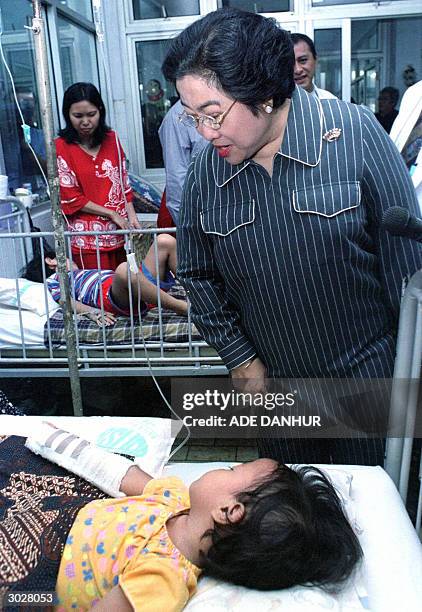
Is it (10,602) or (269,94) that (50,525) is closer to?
(10,602)

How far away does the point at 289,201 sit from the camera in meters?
1.39

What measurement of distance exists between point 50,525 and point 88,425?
1.73ft

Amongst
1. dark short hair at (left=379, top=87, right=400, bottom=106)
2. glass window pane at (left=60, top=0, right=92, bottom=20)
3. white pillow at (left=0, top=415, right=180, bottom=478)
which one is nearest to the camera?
white pillow at (left=0, top=415, right=180, bottom=478)

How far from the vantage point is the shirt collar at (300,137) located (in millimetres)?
1376

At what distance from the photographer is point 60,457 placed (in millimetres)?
1604

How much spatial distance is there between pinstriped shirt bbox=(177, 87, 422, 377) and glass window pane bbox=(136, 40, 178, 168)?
535cm

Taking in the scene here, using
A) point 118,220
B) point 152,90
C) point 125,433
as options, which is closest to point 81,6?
point 152,90

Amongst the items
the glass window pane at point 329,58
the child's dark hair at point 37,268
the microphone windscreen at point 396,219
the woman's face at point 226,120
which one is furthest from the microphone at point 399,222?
the glass window pane at point 329,58

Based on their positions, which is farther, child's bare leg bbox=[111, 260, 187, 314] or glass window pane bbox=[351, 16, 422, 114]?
glass window pane bbox=[351, 16, 422, 114]

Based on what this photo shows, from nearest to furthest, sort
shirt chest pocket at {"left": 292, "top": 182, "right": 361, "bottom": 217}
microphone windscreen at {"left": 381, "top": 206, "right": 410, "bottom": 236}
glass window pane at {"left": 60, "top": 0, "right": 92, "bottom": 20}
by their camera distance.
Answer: microphone windscreen at {"left": 381, "top": 206, "right": 410, "bottom": 236}
shirt chest pocket at {"left": 292, "top": 182, "right": 361, "bottom": 217}
glass window pane at {"left": 60, "top": 0, "right": 92, "bottom": 20}

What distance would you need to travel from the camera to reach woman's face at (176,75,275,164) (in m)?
1.29

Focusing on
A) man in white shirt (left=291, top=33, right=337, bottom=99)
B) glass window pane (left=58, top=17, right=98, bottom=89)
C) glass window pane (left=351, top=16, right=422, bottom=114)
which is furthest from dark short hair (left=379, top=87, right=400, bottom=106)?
man in white shirt (left=291, top=33, right=337, bottom=99)

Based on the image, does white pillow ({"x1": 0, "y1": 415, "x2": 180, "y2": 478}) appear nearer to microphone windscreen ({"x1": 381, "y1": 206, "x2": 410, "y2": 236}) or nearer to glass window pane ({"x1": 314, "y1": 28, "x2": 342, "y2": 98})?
microphone windscreen ({"x1": 381, "y1": 206, "x2": 410, "y2": 236})

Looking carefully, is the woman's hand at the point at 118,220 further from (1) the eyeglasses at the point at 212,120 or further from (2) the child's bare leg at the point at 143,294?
(1) the eyeglasses at the point at 212,120
